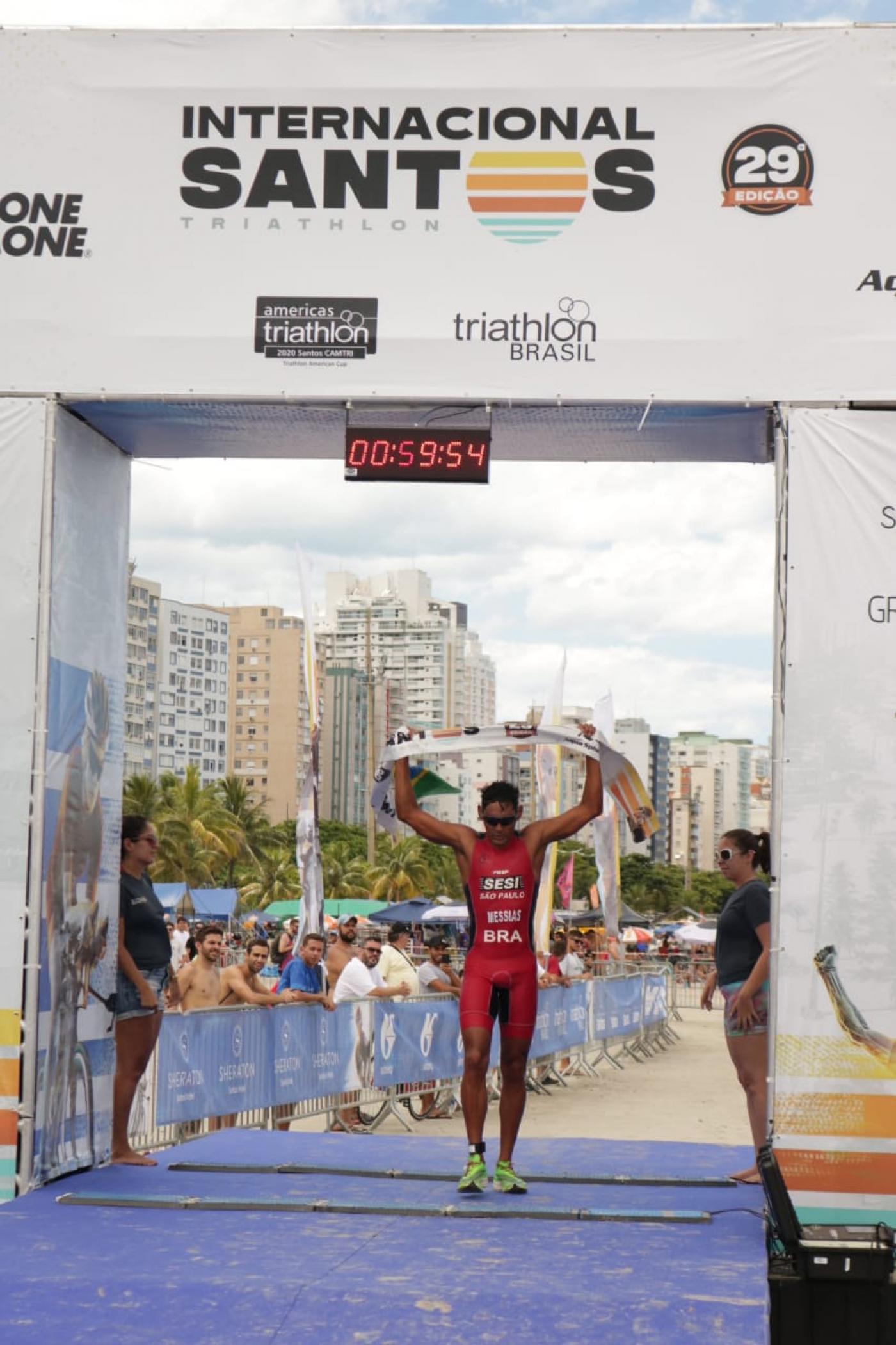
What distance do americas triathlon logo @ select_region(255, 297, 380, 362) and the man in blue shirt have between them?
24.5 feet

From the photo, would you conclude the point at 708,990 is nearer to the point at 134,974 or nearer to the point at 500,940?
the point at 500,940

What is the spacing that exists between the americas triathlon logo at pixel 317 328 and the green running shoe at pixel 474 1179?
3969mm

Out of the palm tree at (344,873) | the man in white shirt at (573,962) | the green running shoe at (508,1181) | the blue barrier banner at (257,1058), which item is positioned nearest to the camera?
the green running shoe at (508,1181)

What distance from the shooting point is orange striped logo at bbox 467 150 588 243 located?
26.0 ft

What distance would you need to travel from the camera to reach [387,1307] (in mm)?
5250

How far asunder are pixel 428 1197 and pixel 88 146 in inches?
216

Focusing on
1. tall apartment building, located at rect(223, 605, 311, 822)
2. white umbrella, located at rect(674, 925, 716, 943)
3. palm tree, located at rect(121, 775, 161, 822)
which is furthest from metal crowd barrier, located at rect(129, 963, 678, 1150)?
tall apartment building, located at rect(223, 605, 311, 822)

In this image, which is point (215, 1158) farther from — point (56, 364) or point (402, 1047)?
point (402, 1047)

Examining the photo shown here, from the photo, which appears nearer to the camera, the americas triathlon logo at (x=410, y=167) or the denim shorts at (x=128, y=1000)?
the americas triathlon logo at (x=410, y=167)

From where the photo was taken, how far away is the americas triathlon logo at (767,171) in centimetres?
780

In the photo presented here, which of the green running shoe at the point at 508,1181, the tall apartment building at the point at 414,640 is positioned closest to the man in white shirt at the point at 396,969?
the green running shoe at the point at 508,1181

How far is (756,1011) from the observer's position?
841cm

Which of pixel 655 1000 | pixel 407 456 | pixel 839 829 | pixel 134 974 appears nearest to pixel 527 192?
pixel 407 456

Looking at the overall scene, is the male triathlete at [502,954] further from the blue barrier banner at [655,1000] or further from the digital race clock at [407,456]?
the blue barrier banner at [655,1000]
